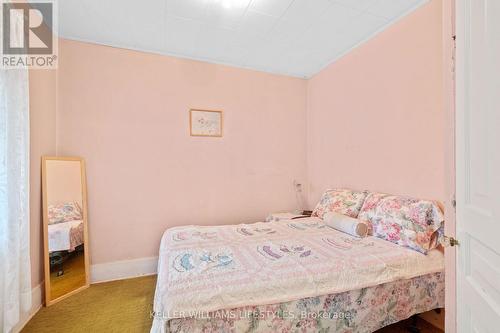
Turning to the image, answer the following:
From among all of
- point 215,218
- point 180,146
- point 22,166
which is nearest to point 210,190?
point 215,218

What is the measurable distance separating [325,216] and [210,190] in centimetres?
146

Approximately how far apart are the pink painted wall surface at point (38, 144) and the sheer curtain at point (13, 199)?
349 mm

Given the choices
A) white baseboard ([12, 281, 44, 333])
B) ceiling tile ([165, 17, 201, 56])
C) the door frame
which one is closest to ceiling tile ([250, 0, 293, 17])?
ceiling tile ([165, 17, 201, 56])

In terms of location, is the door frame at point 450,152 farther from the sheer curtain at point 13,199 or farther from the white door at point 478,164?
the sheer curtain at point 13,199

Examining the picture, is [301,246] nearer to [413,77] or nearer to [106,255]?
[413,77]

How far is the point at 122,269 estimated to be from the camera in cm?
257

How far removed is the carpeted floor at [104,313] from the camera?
175 centimetres

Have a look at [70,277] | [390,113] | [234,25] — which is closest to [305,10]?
[234,25]

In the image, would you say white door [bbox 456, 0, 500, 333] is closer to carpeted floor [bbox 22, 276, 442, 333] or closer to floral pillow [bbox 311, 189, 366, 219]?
carpeted floor [bbox 22, 276, 442, 333]

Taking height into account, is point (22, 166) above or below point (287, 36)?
below

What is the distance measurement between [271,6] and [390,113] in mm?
1508

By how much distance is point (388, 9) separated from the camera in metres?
2.00

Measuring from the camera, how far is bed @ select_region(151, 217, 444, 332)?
119cm

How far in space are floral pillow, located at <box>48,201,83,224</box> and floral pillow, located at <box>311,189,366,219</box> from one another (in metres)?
2.66
